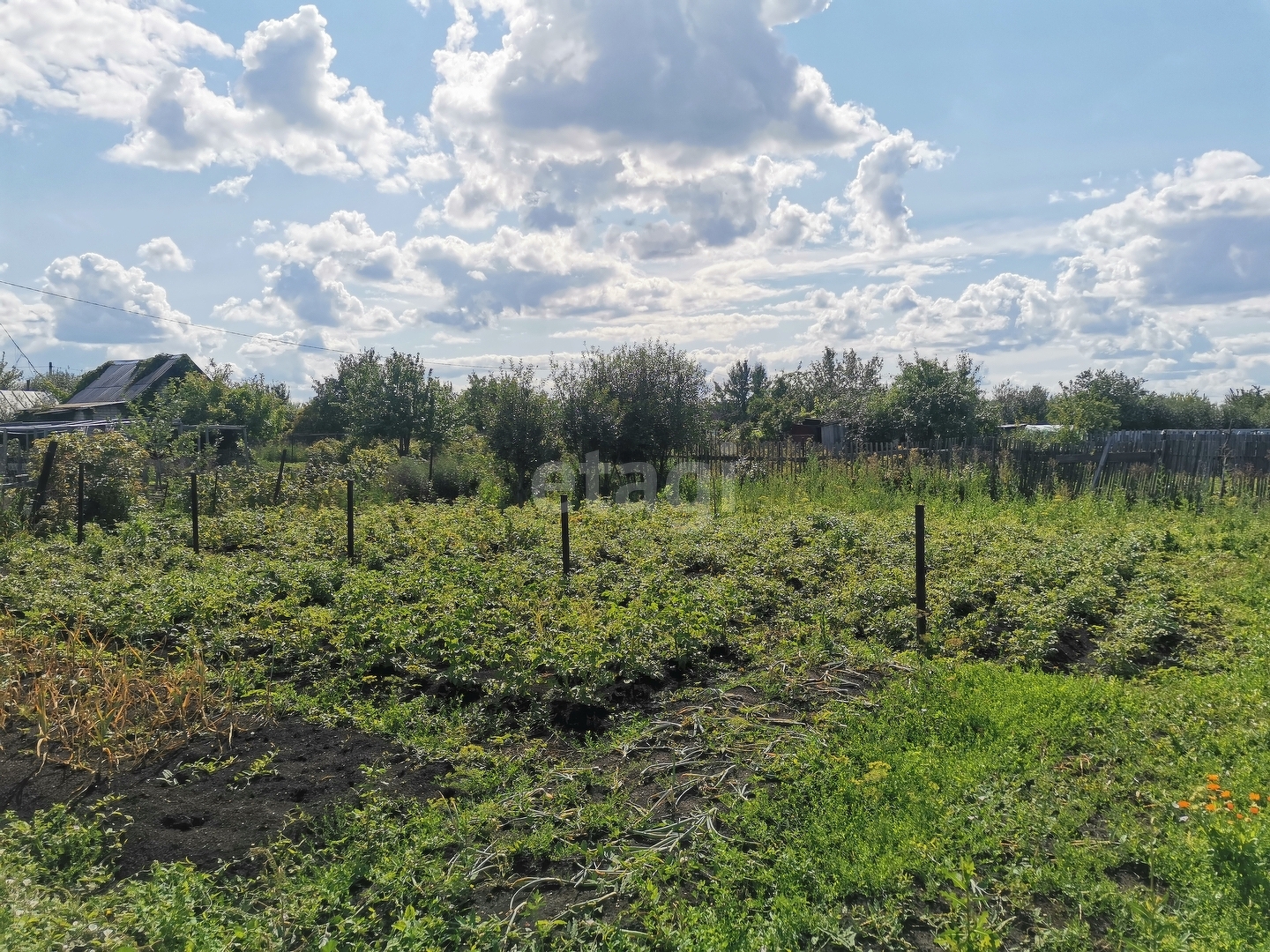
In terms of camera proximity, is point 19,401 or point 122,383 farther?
point 122,383

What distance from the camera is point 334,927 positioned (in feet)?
9.96

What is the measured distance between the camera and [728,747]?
431cm

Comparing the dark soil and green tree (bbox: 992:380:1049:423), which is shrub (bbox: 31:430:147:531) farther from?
green tree (bbox: 992:380:1049:423)

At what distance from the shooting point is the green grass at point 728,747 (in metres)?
2.98

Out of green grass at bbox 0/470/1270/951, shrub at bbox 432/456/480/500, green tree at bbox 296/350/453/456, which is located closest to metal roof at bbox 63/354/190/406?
green tree at bbox 296/350/453/456

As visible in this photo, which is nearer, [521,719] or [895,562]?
[521,719]

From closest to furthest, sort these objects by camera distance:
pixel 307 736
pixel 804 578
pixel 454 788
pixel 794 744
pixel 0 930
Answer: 1. pixel 0 930
2. pixel 454 788
3. pixel 794 744
4. pixel 307 736
5. pixel 804 578

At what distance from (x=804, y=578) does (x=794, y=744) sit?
3.48m

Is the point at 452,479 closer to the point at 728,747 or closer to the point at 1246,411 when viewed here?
the point at 728,747

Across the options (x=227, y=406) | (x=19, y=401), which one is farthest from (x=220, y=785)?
(x=19, y=401)

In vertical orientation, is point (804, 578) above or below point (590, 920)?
above

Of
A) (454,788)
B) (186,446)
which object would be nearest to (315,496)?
(186,446)

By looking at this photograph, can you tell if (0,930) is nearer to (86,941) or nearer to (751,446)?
(86,941)

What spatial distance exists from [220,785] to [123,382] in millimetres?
39638
